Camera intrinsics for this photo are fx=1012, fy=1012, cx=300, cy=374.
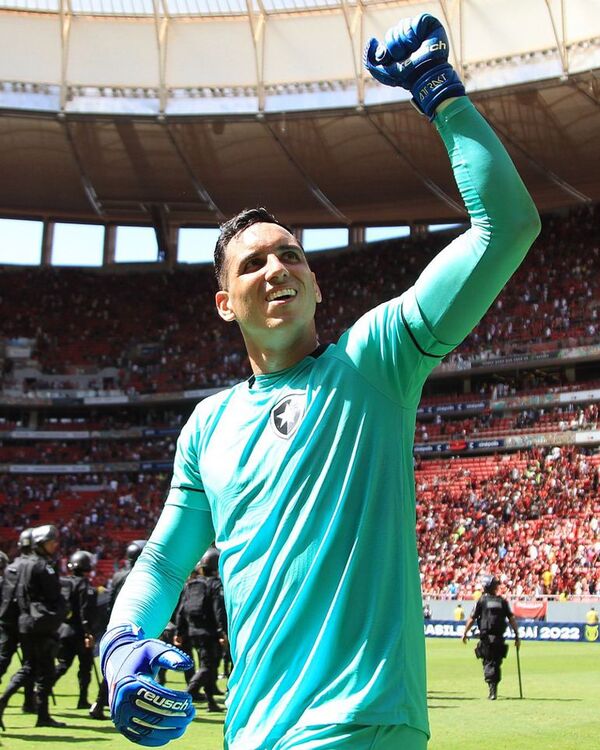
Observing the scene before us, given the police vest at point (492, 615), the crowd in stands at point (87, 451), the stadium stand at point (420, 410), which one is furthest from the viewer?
the crowd in stands at point (87, 451)

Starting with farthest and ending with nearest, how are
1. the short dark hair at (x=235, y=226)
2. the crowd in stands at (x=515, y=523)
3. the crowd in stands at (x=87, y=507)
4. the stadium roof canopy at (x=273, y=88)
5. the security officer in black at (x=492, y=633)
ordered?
the crowd in stands at (x=87, y=507)
the stadium roof canopy at (x=273, y=88)
the crowd in stands at (x=515, y=523)
the security officer in black at (x=492, y=633)
the short dark hair at (x=235, y=226)

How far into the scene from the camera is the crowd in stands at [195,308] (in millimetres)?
42719

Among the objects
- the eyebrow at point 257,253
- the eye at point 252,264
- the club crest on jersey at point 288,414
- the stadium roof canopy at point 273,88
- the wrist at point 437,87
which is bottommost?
the club crest on jersey at point 288,414

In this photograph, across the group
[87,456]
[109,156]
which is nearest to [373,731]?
[109,156]

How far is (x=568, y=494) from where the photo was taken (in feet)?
105

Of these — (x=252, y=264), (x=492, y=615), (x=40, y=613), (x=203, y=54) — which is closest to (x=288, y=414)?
(x=252, y=264)

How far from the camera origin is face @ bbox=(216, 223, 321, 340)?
265cm

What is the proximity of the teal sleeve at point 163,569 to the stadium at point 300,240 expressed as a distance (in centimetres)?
1636

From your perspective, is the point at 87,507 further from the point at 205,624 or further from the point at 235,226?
the point at 235,226

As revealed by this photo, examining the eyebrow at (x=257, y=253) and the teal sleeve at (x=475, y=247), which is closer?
the teal sleeve at (x=475, y=247)

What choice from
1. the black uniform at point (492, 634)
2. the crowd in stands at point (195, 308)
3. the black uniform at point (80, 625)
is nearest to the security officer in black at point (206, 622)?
the black uniform at point (80, 625)

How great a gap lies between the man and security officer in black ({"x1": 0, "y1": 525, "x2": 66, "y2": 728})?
8.16 meters

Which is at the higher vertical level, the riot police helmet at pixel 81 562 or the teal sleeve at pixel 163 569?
the riot police helmet at pixel 81 562

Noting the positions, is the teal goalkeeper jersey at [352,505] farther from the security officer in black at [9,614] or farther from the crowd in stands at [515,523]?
the crowd in stands at [515,523]
